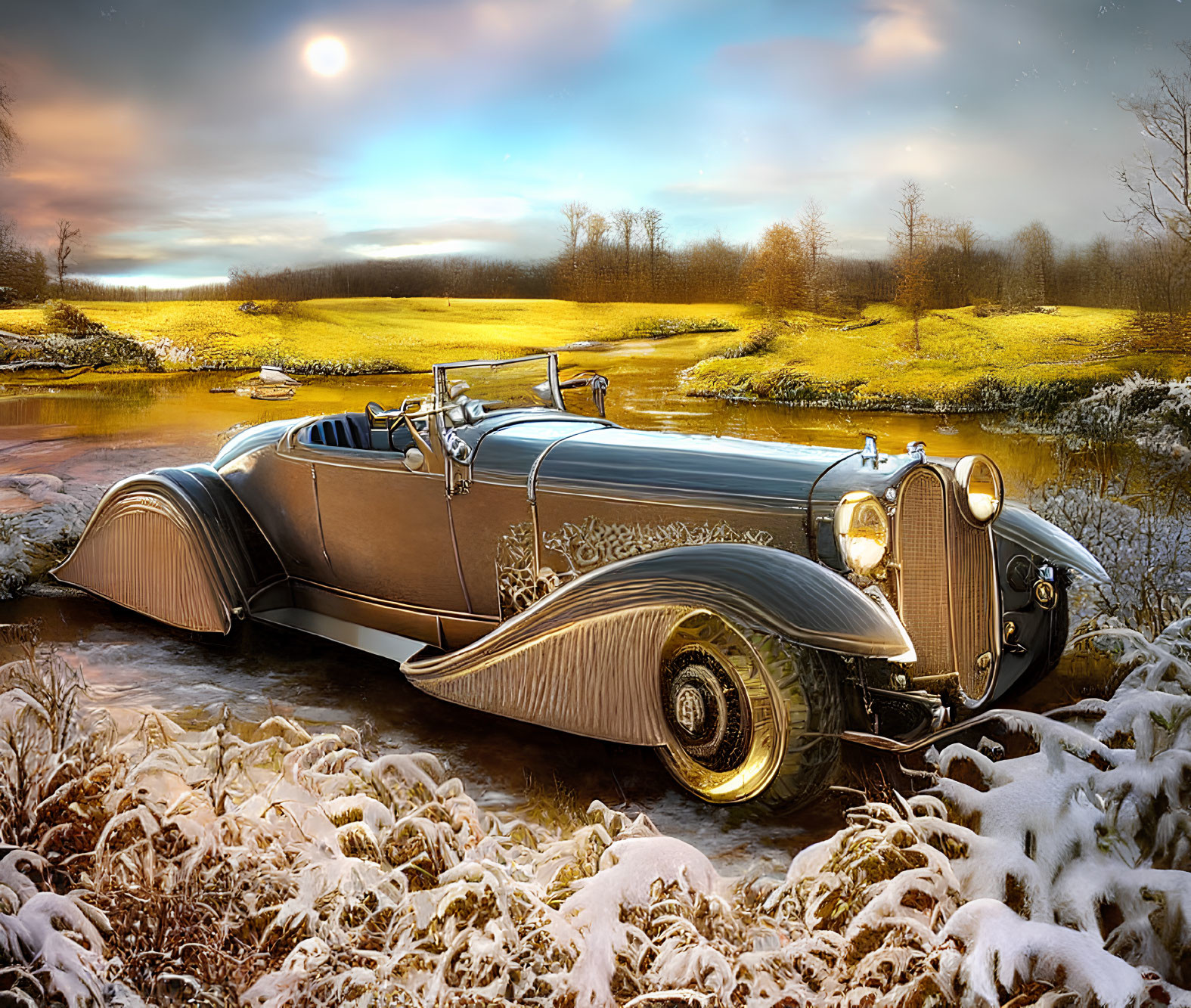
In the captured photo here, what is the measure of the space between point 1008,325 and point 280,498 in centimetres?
313

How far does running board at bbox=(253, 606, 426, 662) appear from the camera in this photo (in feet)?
9.53

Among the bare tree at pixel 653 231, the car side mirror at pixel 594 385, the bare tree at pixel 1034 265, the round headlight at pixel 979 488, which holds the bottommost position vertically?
the round headlight at pixel 979 488

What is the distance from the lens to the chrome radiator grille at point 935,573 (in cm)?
204

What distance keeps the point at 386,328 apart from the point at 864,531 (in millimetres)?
3067

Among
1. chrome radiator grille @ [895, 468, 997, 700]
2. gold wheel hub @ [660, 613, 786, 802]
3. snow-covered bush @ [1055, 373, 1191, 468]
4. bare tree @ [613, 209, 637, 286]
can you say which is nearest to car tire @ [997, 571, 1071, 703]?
chrome radiator grille @ [895, 468, 997, 700]

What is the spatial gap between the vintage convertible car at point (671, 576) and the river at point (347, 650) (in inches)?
5.7

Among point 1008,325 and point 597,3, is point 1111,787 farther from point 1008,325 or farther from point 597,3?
point 597,3

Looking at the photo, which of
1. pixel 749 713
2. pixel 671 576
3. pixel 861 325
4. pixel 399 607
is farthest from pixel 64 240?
pixel 749 713

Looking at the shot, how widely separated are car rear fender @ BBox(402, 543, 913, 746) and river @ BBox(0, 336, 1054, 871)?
237mm

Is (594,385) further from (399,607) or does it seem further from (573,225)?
(573,225)

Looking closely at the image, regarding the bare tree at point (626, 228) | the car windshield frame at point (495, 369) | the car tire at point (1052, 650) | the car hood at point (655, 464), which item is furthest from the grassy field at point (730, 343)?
the car tire at point (1052, 650)

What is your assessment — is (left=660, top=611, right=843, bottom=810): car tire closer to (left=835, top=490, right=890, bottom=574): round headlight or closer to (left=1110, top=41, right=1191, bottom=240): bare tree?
(left=835, top=490, right=890, bottom=574): round headlight

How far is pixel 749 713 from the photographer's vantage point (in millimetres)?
1943

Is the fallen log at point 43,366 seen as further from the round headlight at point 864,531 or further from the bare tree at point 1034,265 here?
the bare tree at point 1034,265
